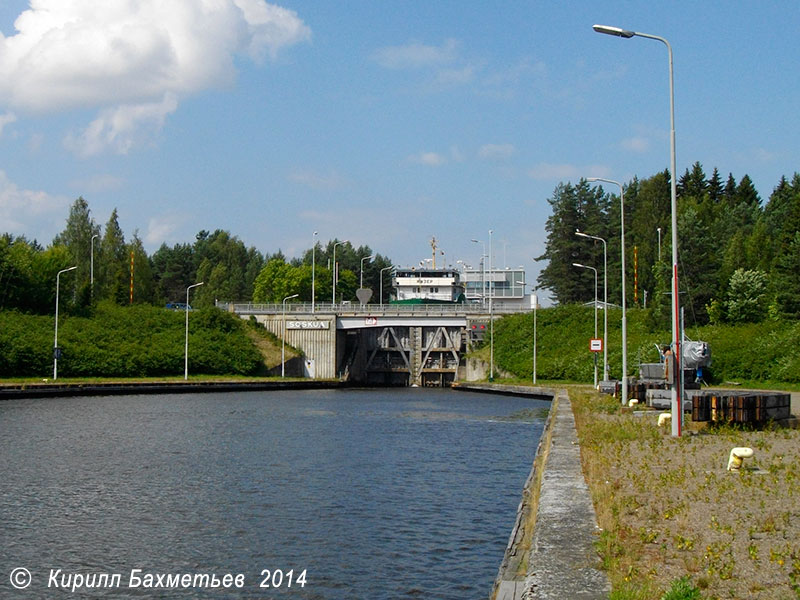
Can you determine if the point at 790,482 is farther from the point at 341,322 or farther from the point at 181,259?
the point at 181,259

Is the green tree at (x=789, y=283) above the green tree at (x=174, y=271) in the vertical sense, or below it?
below

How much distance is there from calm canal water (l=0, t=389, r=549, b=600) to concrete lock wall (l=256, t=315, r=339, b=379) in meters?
41.5

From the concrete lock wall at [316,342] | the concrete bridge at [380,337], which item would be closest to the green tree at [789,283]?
the concrete bridge at [380,337]

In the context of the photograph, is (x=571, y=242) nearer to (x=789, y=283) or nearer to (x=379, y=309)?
(x=379, y=309)

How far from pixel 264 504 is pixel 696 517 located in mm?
8347

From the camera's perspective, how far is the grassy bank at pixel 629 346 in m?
50.8

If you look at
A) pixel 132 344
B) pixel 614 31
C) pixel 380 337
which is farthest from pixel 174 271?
→ pixel 614 31

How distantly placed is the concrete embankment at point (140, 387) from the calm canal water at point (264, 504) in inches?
597

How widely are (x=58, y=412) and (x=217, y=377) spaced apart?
27.9 metres

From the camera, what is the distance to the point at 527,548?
985 cm

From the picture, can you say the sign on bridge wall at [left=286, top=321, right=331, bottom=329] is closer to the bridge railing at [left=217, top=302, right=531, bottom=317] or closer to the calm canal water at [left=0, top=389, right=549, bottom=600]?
the bridge railing at [left=217, top=302, right=531, bottom=317]

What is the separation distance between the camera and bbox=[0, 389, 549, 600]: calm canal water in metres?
11.4

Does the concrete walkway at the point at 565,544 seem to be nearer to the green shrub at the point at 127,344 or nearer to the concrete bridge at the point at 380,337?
the green shrub at the point at 127,344

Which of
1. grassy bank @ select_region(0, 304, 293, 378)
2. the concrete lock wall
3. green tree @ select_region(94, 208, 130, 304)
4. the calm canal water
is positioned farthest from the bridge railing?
the calm canal water
